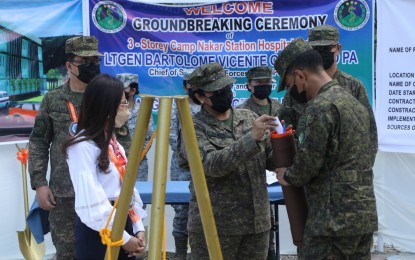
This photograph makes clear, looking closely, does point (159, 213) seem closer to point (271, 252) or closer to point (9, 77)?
point (271, 252)

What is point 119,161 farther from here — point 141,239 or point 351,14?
point 351,14

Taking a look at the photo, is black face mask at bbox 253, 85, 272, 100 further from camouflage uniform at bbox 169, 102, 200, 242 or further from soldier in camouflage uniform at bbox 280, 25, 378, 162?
soldier in camouflage uniform at bbox 280, 25, 378, 162

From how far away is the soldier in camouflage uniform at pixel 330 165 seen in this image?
3.26 meters

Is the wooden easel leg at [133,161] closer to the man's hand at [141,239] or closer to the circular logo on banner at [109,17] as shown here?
the man's hand at [141,239]

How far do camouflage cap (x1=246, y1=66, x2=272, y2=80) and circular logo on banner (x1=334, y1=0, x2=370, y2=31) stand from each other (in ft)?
2.77

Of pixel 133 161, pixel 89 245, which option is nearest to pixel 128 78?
pixel 89 245

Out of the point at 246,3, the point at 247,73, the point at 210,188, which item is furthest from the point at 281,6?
the point at 210,188

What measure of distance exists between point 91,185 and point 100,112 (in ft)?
1.22

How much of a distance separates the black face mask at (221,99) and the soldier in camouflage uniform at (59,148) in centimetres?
111

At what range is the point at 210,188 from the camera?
12.4 ft

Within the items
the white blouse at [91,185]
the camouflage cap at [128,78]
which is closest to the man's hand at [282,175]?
the white blouse at [91,185]

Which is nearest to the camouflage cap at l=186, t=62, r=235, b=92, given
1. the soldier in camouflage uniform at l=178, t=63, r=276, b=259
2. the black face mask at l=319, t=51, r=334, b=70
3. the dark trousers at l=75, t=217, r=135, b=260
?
the soldier in camouflage uniform at l=178, t=63, r=276, b=259

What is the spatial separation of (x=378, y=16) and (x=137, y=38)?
2.29 meters

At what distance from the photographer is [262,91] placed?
20.2 ft
